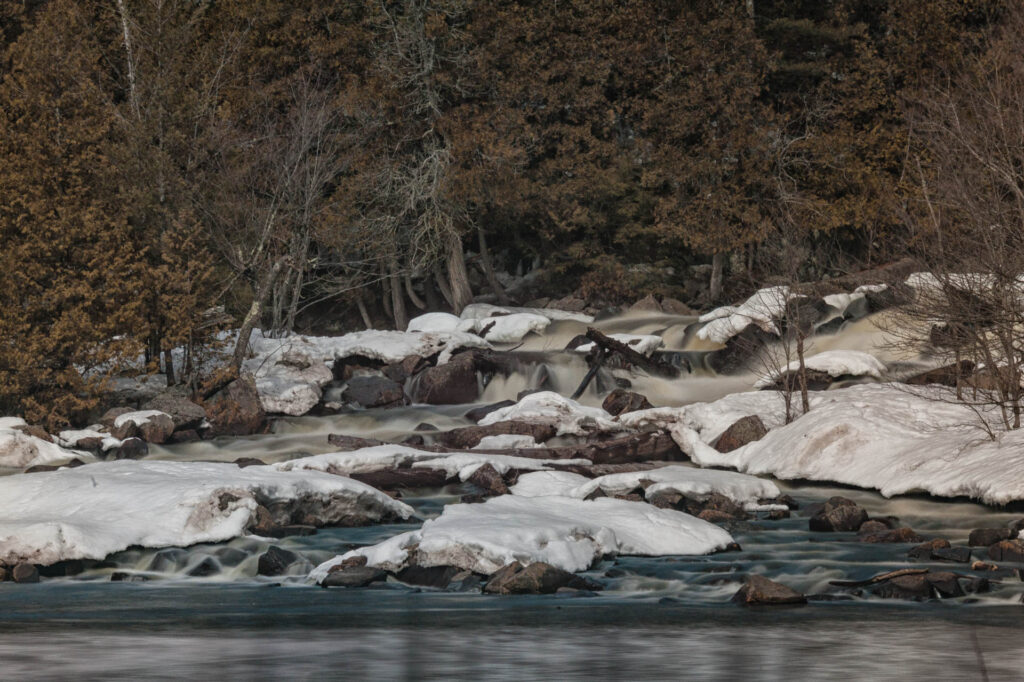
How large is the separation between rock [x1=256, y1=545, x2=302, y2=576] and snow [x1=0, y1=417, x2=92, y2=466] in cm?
1026

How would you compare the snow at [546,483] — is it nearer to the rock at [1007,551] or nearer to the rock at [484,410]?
the rock at [1007,551]

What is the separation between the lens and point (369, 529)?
15680 millimetres

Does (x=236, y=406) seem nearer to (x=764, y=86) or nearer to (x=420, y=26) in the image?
(x=420, y=26)

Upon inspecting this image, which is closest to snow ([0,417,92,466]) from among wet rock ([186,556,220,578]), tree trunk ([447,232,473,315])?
wet rock ([186,556,220,578])

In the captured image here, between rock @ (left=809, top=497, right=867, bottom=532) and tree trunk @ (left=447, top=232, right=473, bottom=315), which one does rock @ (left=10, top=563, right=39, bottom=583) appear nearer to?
rock @ (left=809, top=497, right=867, bottom=532)

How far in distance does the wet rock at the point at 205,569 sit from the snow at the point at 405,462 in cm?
533

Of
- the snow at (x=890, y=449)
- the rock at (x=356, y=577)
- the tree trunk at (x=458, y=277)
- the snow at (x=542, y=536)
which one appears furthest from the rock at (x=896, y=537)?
the tree trunk at (x=458, y=277)

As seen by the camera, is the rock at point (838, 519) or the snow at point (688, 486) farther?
the snow at point (688, 486)

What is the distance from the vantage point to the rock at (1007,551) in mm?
13297

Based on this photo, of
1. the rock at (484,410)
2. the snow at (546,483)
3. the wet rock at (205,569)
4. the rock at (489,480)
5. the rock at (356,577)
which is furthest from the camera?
the rock at (484,410)

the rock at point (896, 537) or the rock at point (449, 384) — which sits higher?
the rock at point (449, 384)

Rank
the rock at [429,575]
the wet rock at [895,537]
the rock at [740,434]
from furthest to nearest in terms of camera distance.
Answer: the rock at [740,434], the wet rock at [895,537], the rock at [429,575]

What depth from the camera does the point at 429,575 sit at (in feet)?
40.5

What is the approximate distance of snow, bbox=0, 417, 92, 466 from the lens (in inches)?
879
